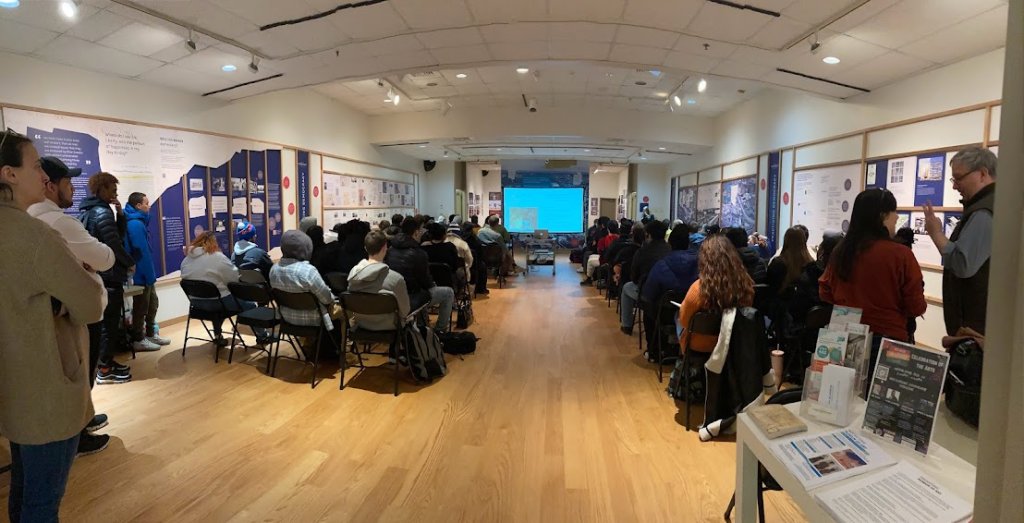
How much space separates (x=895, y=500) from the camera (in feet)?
3.93

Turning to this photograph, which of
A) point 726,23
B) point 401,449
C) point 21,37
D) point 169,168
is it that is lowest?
point 401,449

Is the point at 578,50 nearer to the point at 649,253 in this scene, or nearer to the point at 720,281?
the point at 649,253

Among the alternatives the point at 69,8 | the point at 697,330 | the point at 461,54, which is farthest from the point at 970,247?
the point at 69,8

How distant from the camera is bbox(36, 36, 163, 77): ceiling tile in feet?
14.4

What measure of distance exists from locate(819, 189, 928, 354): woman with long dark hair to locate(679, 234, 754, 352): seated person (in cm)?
74

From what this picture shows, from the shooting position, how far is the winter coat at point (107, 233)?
3.90 m

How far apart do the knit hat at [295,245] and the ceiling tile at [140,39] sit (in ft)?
6.78

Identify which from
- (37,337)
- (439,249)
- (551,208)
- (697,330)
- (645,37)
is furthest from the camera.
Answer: (551,208)

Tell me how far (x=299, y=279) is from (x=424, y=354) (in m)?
1.24

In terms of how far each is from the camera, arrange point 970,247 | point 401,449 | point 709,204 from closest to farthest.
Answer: point 970,247
point 401,449
point 709,204

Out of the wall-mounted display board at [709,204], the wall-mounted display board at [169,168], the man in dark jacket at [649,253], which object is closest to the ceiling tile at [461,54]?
the man in dark jacket at [649,253]

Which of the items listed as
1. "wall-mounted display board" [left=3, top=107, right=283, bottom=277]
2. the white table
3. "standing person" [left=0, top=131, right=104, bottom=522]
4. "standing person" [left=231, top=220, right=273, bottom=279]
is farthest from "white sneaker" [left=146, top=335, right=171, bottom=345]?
the white table

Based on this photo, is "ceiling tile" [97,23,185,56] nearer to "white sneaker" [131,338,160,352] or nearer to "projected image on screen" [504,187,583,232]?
"white sneaker" [131,338,160,352]

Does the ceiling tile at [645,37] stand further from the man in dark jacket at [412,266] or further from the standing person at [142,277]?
the standing person at [142,277]
